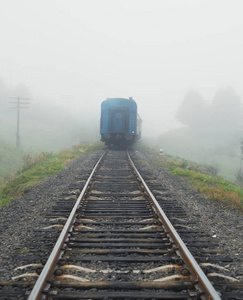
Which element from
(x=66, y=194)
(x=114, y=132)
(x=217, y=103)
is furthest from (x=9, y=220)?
(x=217, y=103)

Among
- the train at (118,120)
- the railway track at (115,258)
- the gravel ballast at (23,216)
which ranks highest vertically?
the train at (118,120)

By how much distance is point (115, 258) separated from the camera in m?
3.55

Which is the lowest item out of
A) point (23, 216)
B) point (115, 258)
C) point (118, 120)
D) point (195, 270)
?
point (23, 216)

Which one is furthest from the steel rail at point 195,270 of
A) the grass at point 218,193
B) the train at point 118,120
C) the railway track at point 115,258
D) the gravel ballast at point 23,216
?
the train at point 118,120

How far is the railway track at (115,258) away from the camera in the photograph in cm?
282

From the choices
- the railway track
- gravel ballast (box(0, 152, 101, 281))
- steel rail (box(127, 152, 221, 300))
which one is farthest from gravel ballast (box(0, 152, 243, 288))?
steel rail (box(127, 152, 221, 300))

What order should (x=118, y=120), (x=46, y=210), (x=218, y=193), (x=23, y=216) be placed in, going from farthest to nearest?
(x=118, y=120), (x=218, y=193), (x=46, y=210), (x=23, y=216)

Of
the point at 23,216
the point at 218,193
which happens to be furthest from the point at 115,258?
the point at 218,193

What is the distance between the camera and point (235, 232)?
4969 millimetres

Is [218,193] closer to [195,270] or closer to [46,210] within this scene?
[46,210]

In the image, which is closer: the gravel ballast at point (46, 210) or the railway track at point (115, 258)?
the railway track at point (115, 258)

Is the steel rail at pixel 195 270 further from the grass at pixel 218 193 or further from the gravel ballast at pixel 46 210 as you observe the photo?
the grass at pixel 218 193

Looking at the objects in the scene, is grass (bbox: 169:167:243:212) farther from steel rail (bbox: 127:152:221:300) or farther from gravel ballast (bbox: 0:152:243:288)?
steel rail (bbox: 127:152:221:300)

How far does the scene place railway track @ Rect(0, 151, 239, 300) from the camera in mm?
2818
